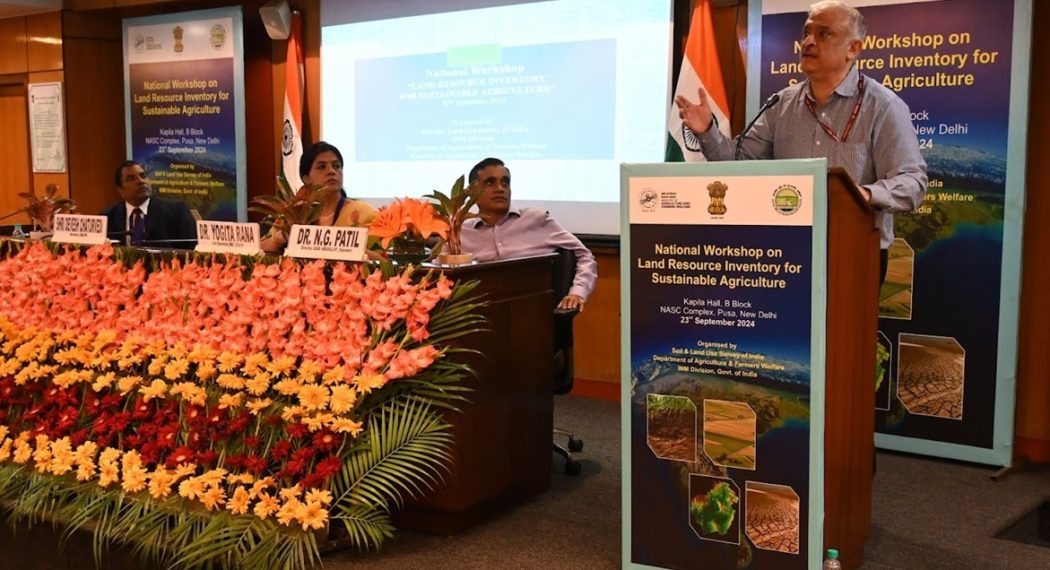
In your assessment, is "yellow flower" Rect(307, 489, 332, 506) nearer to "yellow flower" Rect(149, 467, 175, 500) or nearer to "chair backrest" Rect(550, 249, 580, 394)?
"yellow flower" Rect(149, 467, 175, 500)

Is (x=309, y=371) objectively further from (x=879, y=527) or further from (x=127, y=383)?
(x=879, y=527)

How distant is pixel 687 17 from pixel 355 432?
322 centimetres

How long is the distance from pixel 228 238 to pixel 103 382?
0.60 meters

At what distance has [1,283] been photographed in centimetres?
366

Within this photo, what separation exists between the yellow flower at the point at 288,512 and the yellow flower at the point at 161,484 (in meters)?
0.40

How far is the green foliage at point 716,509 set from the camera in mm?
2506

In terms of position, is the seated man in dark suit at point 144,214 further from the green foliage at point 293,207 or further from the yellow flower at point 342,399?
the yellow flower at point 342,399

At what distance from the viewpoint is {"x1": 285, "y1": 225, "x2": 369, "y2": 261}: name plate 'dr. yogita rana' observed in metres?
2.94

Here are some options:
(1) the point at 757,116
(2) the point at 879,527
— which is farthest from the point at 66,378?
(2) the point at 879,527

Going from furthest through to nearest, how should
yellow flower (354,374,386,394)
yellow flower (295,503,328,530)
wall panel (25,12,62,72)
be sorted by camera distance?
wall panel (25,12,62,72), yellow flower (354,374,386,394), yellow flower (295,503,328,530)

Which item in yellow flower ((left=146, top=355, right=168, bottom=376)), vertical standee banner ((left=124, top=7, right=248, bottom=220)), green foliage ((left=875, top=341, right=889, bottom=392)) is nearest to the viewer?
yellow flower ((left=146, top=355, right=168, bottom=376))

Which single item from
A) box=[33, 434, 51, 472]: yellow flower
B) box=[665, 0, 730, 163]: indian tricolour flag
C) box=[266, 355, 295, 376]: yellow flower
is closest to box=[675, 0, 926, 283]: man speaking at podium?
box=[266, 355, 295, 376]: yellow flower

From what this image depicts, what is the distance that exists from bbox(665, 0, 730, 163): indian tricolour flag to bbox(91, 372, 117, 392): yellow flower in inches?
114

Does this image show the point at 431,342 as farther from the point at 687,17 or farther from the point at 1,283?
the point at 687,17
